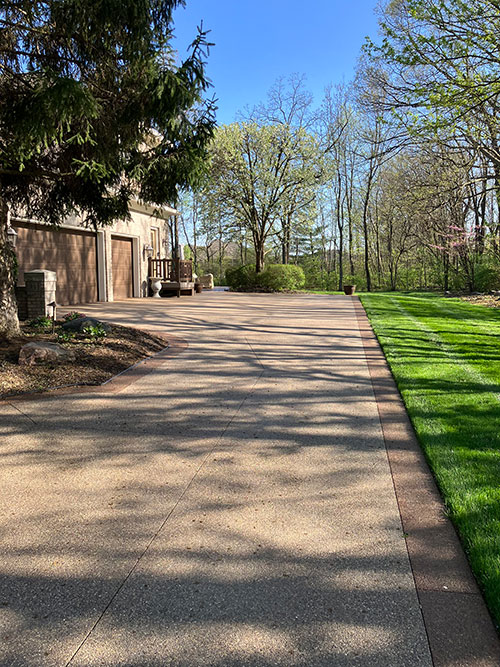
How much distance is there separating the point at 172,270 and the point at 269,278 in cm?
533

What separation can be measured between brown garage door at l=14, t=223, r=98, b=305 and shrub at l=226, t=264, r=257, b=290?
10.1m

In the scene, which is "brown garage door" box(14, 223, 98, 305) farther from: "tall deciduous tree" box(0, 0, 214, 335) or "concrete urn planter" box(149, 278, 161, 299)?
"tall deciduous tree" box(0, 0, 214, 335)

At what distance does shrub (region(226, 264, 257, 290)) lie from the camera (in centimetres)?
2638

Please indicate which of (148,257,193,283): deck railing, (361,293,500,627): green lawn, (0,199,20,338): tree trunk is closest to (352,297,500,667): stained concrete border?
(361,293,500,627): green lawn

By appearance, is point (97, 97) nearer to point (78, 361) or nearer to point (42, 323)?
point (78, 361)

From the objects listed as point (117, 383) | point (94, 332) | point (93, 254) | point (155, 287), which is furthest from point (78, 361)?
point (155, 287)

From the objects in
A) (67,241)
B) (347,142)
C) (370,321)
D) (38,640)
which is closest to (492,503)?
(38,640)

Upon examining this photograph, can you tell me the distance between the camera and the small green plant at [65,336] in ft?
25.9

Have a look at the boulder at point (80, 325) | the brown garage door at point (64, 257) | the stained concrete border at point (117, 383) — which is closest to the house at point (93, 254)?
the brown garage door at point (64, 257)

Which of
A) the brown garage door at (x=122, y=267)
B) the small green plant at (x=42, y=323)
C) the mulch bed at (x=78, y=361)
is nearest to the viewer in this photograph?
the mulch bed at (x=78, y=361)

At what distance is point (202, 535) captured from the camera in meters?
2.83

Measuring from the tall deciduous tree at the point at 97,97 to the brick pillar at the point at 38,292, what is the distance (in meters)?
2.28

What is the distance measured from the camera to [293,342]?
377 inches

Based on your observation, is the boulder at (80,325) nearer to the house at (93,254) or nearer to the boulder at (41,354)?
the boulder at (41,354)
